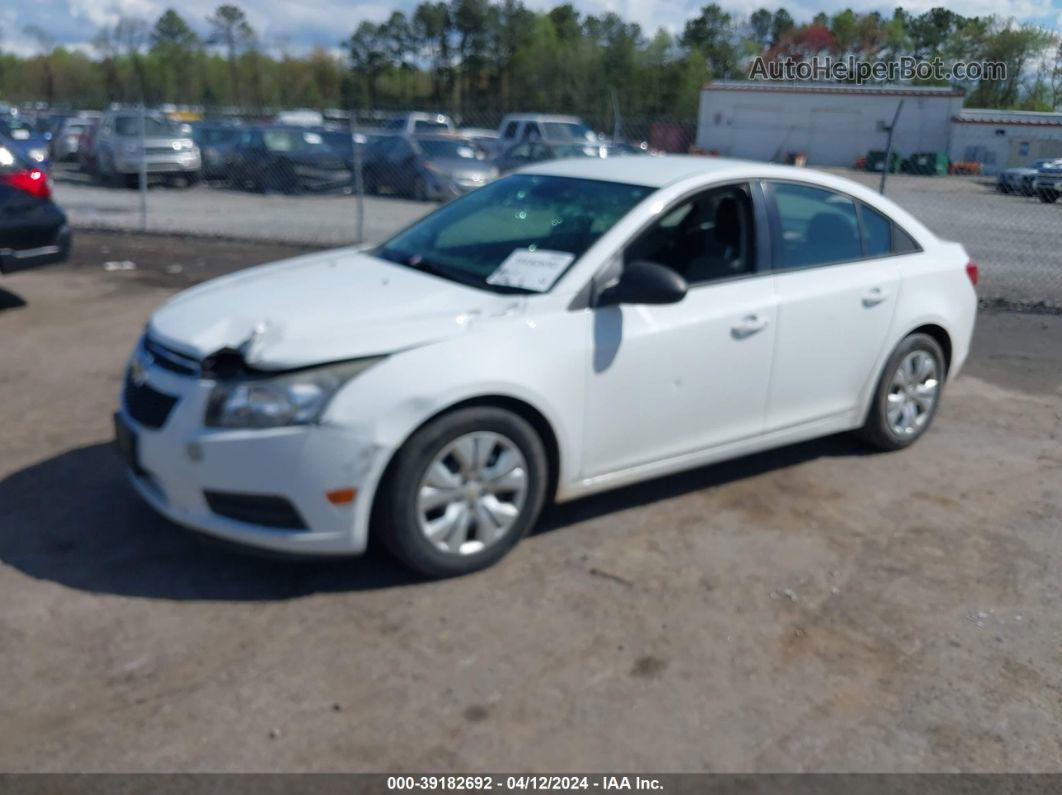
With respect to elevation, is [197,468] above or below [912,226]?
below

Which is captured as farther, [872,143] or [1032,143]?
[872,143]

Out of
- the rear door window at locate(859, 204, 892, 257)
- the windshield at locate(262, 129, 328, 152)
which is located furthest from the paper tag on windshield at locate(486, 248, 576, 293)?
the windshield at locate(262, 129, 328, 152)

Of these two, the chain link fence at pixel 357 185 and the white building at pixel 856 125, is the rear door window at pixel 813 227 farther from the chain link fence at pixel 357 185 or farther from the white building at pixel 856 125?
the chain link fence at pixel 357 185

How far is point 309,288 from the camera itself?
179 inches

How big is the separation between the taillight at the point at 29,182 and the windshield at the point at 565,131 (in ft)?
53.5

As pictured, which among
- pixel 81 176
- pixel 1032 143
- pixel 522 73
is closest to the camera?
pixel 1032 143

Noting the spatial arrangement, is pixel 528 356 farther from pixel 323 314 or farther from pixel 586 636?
pixel 586 636

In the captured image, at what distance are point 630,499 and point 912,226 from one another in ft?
7.34

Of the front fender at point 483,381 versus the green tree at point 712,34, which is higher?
the green tree at point 712,34

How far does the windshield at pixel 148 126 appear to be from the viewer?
75.3ft

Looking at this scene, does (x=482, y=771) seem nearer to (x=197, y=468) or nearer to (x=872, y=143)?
(x=197, y=468)

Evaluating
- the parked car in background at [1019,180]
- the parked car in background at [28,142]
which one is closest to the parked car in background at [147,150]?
the parked car in background at [28,142]

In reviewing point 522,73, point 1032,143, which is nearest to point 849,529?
point 1032,143

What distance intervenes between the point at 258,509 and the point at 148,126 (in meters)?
21.4
